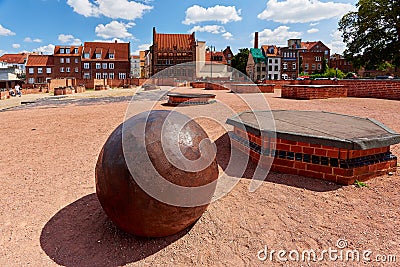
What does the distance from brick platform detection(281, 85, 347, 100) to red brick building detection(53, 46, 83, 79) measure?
58960 millimetres

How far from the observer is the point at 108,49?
6456 cm

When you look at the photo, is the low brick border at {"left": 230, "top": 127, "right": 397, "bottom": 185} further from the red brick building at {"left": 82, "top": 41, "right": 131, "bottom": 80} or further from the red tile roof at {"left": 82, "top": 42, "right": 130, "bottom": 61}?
the red tile roof at {"left": 82, "top": 42, "right": 130, "bottom": 61}

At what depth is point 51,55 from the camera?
2539 inches

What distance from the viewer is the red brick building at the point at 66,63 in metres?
63.2

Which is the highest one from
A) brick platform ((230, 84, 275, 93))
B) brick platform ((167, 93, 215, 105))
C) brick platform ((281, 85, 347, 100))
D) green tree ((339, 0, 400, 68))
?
green tree ((339, 0, 400, 68))

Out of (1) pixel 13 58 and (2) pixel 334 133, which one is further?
(1) pixel 13 58

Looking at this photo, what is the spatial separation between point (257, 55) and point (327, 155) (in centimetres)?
6832

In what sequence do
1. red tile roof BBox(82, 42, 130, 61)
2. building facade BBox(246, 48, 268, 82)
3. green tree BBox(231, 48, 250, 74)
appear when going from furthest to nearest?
building facade BBox(246, 48, 268, 82)
green tree BBox(231, 48, 250, 74)
red tile roof BBox(82, 42, 130, 61)

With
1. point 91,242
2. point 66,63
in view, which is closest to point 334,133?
point 91,242

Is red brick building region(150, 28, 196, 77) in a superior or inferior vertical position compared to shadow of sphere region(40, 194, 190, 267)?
superior

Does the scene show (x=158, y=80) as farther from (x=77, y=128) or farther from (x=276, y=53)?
(x=77, y=128)

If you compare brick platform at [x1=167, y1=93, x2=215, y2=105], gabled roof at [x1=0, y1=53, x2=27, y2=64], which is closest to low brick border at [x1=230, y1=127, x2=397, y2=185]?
brick platform at [x1=167, y1=93, x2=215, y2=105]

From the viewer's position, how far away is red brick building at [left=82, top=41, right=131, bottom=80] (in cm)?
6356

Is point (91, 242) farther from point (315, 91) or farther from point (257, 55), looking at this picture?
point (257, 55)
